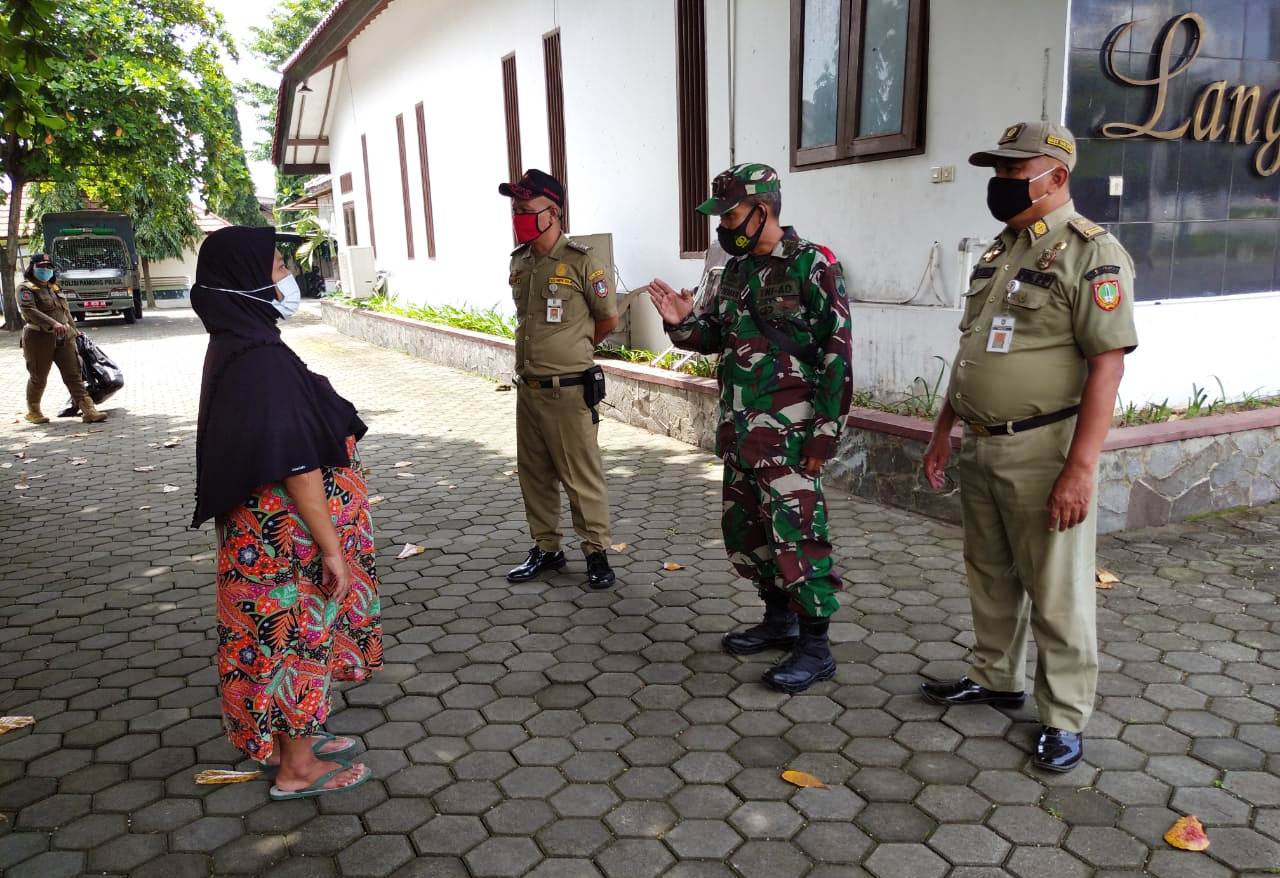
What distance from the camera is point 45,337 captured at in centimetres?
929

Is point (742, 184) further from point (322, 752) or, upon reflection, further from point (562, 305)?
point (322, 752)

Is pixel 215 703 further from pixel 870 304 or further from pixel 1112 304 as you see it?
pixel 870 304

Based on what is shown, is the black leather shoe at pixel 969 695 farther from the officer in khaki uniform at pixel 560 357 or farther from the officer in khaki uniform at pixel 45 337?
the officer in khaki uniform at pixel 45 337

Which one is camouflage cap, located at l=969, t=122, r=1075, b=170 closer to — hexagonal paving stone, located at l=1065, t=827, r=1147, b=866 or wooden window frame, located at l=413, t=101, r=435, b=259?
hexagonal paving stone, located at l=1065, t=827, r=1147, b=866

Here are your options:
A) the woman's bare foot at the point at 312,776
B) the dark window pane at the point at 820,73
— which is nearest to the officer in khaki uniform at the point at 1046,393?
the woman's bare foot at the point at 312,776

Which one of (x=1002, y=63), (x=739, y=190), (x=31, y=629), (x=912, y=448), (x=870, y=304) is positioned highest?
(x=1002, y=63)

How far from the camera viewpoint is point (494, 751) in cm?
313

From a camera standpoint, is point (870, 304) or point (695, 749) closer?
point (695, 749)

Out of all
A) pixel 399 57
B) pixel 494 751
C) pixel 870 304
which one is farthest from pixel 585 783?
pixel 399 57

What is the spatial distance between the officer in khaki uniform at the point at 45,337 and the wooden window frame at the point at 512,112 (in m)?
5.35

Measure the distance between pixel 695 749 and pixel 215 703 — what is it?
6.15 feet

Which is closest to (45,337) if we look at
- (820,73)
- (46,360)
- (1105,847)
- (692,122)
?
(46,360)

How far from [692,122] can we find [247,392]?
6.58 m

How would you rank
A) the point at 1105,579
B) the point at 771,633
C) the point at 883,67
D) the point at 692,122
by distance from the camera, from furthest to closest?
1. the point at 692,122
2. the point at 883,67
3. the point at 1105,579
4. the point at 771,633
